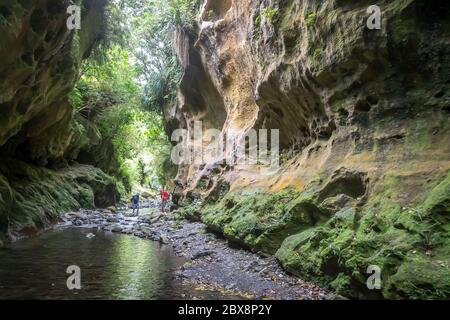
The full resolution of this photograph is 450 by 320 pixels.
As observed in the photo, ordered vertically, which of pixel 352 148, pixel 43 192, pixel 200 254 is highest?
pixel 352 148

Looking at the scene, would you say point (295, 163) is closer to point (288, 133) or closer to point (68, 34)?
point (288, 133)

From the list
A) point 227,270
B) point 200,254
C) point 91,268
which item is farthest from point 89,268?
point 227,270

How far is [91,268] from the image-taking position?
30.2 feet

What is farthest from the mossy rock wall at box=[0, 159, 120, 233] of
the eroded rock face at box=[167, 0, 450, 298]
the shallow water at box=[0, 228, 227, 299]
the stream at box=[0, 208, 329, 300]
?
the eroded rock face at box=[167, 0, 450, 298]

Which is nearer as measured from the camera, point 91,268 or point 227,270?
point 227,270

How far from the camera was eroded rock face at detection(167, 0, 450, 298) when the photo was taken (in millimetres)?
6070

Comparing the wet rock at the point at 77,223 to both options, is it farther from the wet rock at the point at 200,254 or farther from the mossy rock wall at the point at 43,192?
the wet rock at the point at 200,254

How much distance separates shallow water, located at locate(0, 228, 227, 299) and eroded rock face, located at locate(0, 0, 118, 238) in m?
2.65

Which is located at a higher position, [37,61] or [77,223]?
[37,61]

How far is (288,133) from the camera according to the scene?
13.9m

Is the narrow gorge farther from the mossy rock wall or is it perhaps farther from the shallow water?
the shallow water

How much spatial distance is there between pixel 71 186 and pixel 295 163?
16.8m

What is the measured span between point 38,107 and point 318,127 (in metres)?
10.8

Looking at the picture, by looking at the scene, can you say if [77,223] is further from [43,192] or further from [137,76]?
[137,76]
